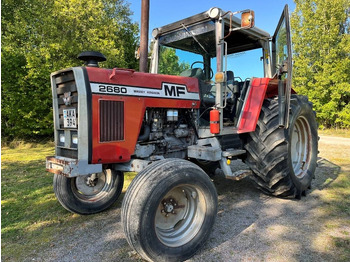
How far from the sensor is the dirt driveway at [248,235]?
7.73 feet

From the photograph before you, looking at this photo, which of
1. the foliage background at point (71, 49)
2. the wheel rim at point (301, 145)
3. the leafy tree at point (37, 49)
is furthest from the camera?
the foliage background at point (71, 49)

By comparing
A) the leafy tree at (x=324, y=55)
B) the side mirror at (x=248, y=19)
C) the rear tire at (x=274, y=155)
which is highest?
the leafy tree at (x=324, y=55)

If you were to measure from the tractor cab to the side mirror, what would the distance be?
33cm

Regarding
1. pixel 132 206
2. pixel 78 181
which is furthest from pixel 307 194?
pixel 78 181

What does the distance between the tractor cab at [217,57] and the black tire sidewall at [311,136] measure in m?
0.74

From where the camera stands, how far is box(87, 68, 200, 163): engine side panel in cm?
260

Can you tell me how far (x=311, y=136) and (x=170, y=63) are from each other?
281cm

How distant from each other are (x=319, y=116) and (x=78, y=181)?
1611 centimetres

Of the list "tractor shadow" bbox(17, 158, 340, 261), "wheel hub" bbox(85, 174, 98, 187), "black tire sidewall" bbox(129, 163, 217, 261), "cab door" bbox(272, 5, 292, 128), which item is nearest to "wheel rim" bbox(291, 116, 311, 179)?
"tractor shadow" bbox(17, 158, 340, 261)

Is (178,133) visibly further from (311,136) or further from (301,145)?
(311,136)

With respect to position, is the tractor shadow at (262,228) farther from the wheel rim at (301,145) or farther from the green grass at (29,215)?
the green grass at (29,215)

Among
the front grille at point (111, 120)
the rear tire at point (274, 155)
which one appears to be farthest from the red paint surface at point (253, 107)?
the front grille at point (111, 120)

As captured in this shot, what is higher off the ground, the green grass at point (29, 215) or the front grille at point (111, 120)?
the front grille at point (111, 120)

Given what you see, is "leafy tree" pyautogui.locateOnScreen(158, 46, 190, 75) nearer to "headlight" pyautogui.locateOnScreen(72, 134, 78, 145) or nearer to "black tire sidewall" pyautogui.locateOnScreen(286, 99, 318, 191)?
"black tire sidewall" pyautogui.locateOnScreen(286, 99, 318, 191)
